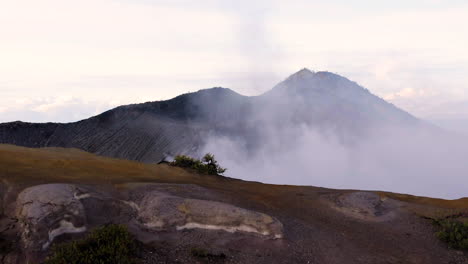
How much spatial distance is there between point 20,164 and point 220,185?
7.98m

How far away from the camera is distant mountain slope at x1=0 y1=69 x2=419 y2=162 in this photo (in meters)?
60.0

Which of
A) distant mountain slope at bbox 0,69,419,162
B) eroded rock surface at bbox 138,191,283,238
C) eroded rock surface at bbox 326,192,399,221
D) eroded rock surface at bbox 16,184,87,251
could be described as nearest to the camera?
eroded rock surface at bbox 16,184,87,251

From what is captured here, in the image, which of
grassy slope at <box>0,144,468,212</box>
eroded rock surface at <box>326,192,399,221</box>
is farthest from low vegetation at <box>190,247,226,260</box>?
eroded rock surface at <box>326,192,399,221</box>

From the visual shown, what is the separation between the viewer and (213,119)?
78.1 m

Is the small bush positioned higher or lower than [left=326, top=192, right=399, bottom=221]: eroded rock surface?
lower

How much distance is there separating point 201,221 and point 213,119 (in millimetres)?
67327

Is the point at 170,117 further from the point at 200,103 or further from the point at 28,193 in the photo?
the point at 28,193

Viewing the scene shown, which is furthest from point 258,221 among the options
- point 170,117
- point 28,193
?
point 170,117

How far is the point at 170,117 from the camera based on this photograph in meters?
73.9

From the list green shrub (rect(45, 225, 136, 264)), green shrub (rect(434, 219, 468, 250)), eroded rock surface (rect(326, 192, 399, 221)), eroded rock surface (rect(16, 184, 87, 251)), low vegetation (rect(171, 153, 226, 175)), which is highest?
low vegetation (rect(171, 153, 226, 175))

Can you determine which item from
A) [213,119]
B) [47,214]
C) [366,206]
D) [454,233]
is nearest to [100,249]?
[47,214]

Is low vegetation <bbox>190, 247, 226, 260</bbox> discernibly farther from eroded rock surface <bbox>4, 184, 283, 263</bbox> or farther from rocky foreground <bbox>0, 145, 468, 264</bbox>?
eroded rock surface <bbox>4, 184, 283, 263</bbox>

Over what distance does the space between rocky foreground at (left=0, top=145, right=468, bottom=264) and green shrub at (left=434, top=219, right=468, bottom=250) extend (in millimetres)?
238

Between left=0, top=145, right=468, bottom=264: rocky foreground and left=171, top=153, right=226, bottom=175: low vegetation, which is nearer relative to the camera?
left=0, top=145, right=468, bottom=264: rocky foreground
